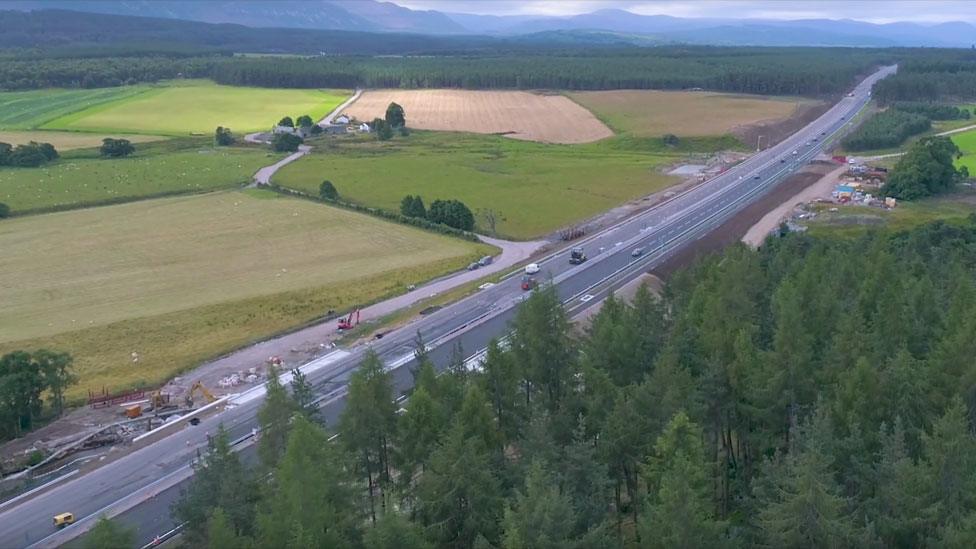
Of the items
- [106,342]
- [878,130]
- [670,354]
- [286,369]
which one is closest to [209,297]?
[106,342]

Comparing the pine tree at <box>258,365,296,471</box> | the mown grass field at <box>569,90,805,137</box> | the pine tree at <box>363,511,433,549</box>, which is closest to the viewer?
the pine tree at <box>363,511,433,549</box>

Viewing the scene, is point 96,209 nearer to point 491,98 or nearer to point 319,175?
point 319,175

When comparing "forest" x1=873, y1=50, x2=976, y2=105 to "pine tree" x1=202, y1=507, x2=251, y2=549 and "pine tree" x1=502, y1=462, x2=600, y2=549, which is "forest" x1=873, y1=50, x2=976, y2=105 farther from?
"pine tree" x1=202, y1=507, x2=251, y2=549

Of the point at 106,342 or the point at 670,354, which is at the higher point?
the point at 670,354

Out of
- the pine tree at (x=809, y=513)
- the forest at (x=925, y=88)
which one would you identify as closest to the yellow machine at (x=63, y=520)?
the pine tree at (x=809, y=513)

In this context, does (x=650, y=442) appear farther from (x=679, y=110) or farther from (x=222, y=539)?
(x=679, y=110)

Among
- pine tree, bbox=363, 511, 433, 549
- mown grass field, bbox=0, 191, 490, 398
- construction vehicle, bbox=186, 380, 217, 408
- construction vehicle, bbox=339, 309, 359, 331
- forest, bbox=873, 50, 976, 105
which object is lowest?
construction vehicle, bbox=186, 380, 217, 408

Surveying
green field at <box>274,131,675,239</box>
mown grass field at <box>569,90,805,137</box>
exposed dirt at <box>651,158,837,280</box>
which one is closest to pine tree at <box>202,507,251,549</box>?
exposed dirt at <box>651,158,837,280</box>
